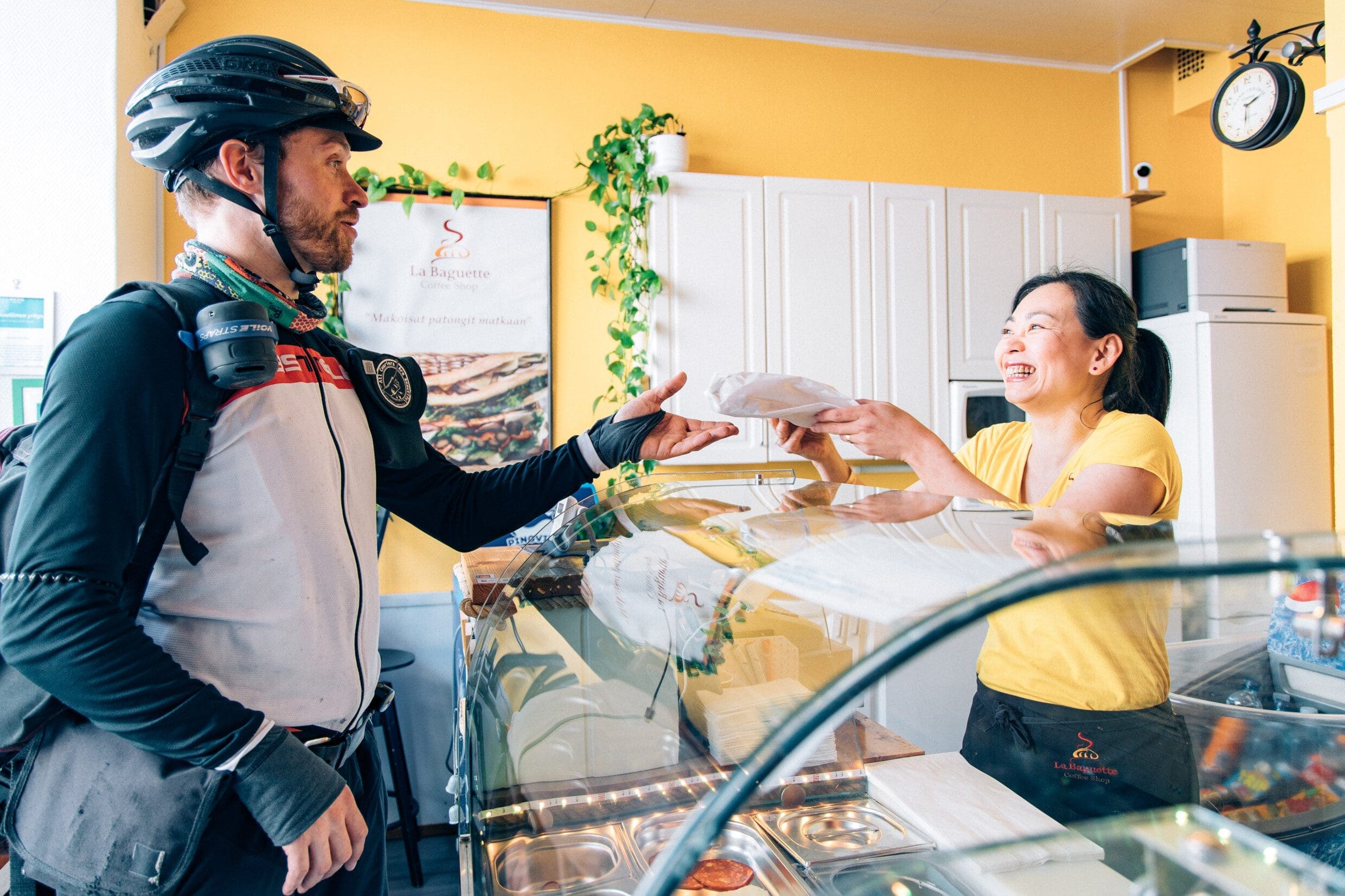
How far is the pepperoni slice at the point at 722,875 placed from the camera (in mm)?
794

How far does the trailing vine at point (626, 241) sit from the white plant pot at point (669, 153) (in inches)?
1.3

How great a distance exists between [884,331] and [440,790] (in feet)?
8.34

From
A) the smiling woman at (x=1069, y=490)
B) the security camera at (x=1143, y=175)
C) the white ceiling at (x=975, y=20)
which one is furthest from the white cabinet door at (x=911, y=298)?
the smiling woman at (x=1069, y=490)

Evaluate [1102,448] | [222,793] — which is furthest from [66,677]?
[1102,448]

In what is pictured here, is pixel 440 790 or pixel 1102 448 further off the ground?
pixel 1102 448

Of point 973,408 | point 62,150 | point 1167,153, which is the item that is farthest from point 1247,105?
point 62,150

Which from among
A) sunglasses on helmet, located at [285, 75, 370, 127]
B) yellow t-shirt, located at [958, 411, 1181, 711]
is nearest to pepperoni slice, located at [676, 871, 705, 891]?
yellow t-shirt, located at [958, 411, 1181, 711]

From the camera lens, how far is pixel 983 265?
3.60 meters

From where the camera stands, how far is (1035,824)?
2.49 ft

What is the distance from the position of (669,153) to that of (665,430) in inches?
83.9

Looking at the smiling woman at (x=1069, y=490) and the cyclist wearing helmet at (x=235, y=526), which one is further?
the cyclist wearing helmet at (x=235, y=526)

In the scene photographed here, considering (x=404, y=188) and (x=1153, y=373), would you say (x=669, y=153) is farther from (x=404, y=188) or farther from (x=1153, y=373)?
(x=1153, y=373)

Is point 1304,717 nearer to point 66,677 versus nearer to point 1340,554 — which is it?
point 1340,554

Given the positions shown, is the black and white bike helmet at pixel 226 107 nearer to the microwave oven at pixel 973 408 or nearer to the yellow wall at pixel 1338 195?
the yellow wall at pixel 1338 195
